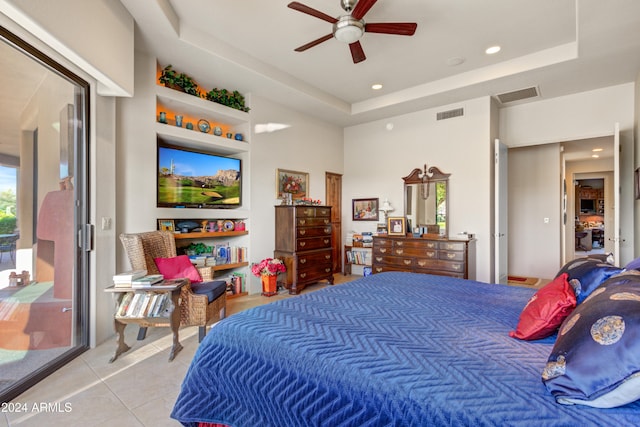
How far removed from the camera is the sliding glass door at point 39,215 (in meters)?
1.98

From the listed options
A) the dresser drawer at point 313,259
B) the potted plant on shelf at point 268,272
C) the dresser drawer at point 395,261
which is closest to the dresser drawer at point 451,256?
the dresser drawer at point 395,261

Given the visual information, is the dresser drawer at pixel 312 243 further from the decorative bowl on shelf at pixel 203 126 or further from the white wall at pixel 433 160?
the decorative bowl on shelf at pixel 203 126

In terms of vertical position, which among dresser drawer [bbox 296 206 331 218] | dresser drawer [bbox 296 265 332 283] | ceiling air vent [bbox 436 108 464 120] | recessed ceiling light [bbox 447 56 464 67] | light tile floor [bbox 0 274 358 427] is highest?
recessed ceiling light [bbox 447 56 464 67]

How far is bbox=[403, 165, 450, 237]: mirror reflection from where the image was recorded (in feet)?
16.4

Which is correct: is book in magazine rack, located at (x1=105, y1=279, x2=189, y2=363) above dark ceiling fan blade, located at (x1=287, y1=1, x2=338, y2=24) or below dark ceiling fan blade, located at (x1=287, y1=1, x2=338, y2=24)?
below

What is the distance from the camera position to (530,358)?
3.72ft

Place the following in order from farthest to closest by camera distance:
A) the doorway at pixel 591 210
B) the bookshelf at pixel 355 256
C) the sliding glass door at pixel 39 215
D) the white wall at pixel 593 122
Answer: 1. the doorway at pixel 591 210
2. the bookshelf at pixel 355 256
3. the white wall at pixel 593 122
4. the sliding glass door at pixel 39 215

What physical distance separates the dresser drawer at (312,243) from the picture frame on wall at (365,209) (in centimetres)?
106

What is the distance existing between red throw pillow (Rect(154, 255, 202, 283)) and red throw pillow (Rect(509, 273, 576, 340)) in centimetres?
274

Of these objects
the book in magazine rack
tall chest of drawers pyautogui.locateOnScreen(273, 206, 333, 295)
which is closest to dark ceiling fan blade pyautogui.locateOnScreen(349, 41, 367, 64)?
tall chest of drawers pyautogui.locateOnScreen(273, 206, 333, 295)

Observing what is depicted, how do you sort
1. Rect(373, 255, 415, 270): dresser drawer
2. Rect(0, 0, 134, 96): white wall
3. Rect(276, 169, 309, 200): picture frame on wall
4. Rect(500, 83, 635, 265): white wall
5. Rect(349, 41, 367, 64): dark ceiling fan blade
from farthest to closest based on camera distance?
Rect(276, 169, 309, 200): picture frame on wall < Rect(373, 255, 415, 270): dresser drawer < Rect(500, 83, 635, 265): white wall < Rect(349, 41, 367, 64): dark ceiling fan blade < Rect(0, 0, 134, 96): white wall

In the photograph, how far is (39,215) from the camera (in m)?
2.24

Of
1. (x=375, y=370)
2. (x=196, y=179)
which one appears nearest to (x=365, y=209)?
(x=196, y=179)

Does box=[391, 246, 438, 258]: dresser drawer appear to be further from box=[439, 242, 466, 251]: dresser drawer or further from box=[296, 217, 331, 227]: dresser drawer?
box=[296, 217, 331, 227]: dresser drawer
